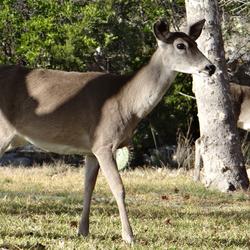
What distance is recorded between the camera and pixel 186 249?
7.00 meters

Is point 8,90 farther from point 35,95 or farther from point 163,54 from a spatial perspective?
point 163,54

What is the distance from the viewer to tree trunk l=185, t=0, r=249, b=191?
41.4ft

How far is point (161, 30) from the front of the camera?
824 cm

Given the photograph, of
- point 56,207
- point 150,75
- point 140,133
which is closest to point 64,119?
point 150,75

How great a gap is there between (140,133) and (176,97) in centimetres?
118

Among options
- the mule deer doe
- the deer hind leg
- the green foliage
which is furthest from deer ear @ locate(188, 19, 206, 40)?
the green foliage

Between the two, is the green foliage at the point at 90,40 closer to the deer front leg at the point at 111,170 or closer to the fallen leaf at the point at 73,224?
the fallen leaf at the point at 73,224

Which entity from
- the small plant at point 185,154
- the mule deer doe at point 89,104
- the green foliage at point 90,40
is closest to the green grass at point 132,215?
the mule deer doe at point 89,104

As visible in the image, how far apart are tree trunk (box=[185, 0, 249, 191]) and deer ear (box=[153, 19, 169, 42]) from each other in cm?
449

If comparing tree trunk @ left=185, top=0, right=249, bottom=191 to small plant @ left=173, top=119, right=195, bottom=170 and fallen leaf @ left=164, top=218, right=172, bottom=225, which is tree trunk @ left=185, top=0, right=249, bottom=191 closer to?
fallen leaf @ left=164, top=218, right=172, bottom=225

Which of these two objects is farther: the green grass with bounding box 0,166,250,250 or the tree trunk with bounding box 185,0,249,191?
the tree trunk with bounding box 185,0,249,191

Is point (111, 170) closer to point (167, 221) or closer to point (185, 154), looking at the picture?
point (167, 221)

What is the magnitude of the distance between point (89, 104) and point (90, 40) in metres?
10.7

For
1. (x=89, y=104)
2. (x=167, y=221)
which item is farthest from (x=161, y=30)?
(x=167, y=221)
